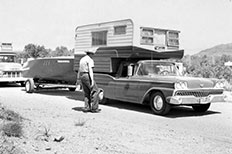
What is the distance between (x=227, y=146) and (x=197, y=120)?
2927 mm

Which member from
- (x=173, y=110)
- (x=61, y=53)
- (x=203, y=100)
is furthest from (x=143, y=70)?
(x=61, y=53)

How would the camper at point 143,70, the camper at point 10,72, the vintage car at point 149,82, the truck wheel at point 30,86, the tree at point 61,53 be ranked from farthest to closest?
the tree at point 61,53 → the camper at point 10,72 → the truck wheel at point 30,86 → the camper at point 143,70 → the vintage car at point 149,82

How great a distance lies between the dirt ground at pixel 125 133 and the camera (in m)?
5.89

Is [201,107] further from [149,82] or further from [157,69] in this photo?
[149,82]

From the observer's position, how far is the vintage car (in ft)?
32.1

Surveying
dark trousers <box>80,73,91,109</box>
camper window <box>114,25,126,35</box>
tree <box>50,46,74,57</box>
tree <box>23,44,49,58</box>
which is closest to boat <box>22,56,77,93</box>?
camper window <box>114,25,126,35</box>

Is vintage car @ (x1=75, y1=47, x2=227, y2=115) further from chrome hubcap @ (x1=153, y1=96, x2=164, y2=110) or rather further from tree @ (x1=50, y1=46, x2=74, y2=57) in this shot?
tree @ (x1=50, y1=46, x2=74, y2=57)

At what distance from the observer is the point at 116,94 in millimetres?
11711

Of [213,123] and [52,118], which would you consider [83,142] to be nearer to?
[52,118]

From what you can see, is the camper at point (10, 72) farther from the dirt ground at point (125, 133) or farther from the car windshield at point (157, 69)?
the car windshield at point (157, 69)

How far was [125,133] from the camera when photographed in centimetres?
725

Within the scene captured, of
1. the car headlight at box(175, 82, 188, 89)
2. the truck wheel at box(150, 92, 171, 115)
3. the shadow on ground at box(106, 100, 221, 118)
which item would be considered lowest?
the shadow on ground at box(106, 100, 221, 118)

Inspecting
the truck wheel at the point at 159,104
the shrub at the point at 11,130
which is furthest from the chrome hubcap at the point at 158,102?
the shrub at the point at 11,130

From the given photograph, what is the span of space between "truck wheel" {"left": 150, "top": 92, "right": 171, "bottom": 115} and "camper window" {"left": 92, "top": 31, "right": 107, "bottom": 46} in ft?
11.0
